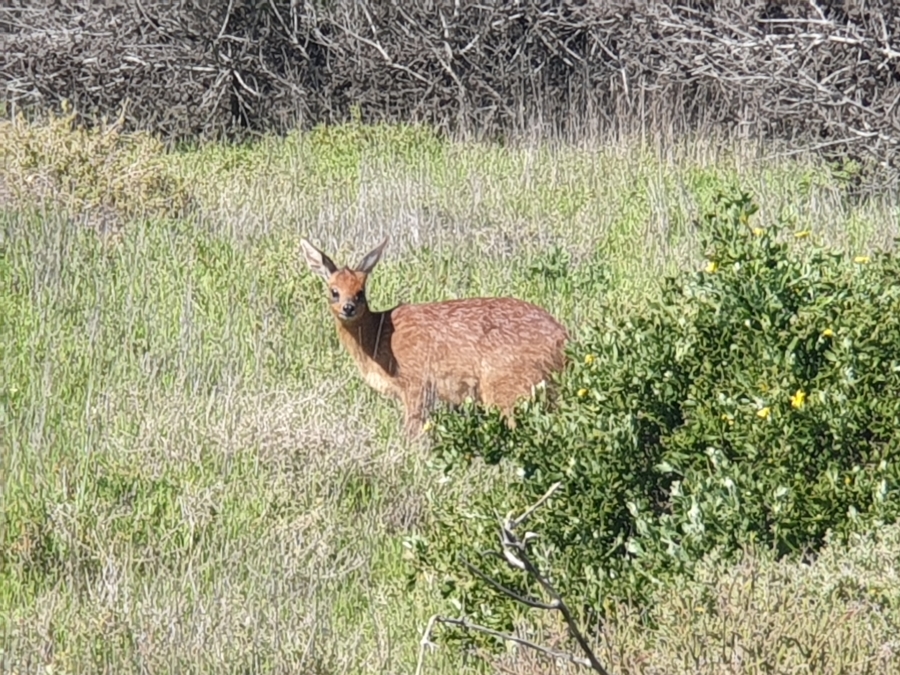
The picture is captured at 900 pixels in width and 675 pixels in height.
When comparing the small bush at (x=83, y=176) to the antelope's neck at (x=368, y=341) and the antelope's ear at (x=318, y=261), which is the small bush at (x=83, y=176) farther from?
the antelope's neck at (x=368, y=341)

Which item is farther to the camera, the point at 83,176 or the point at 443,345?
the point at 83,176

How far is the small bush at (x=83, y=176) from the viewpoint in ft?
34.8

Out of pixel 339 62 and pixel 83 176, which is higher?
pixel 83 176

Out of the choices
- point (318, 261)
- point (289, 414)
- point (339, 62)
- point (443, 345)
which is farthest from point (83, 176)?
point (339, 62)

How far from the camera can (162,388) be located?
7.38 meters

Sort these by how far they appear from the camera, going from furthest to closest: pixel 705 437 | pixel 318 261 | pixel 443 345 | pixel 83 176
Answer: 1. pixel 83 176
2. pixel 318 261
3. pixel 443 345
4. pixel 705 437

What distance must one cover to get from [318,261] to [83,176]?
325 centimetres

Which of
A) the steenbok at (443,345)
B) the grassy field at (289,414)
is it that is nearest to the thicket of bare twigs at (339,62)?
the grassy field at (289,414)

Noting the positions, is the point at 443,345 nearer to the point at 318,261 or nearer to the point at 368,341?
the point at 368,341

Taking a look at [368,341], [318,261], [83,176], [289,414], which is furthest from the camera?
[83,176]

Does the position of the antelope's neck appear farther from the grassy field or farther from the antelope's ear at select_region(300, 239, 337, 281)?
the antelope's ear at select_region(300, 239, 337, 281)

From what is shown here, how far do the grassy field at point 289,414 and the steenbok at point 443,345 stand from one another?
0.18 meters

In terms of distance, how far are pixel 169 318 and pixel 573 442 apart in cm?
369

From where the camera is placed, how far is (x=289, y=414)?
22.1ft
